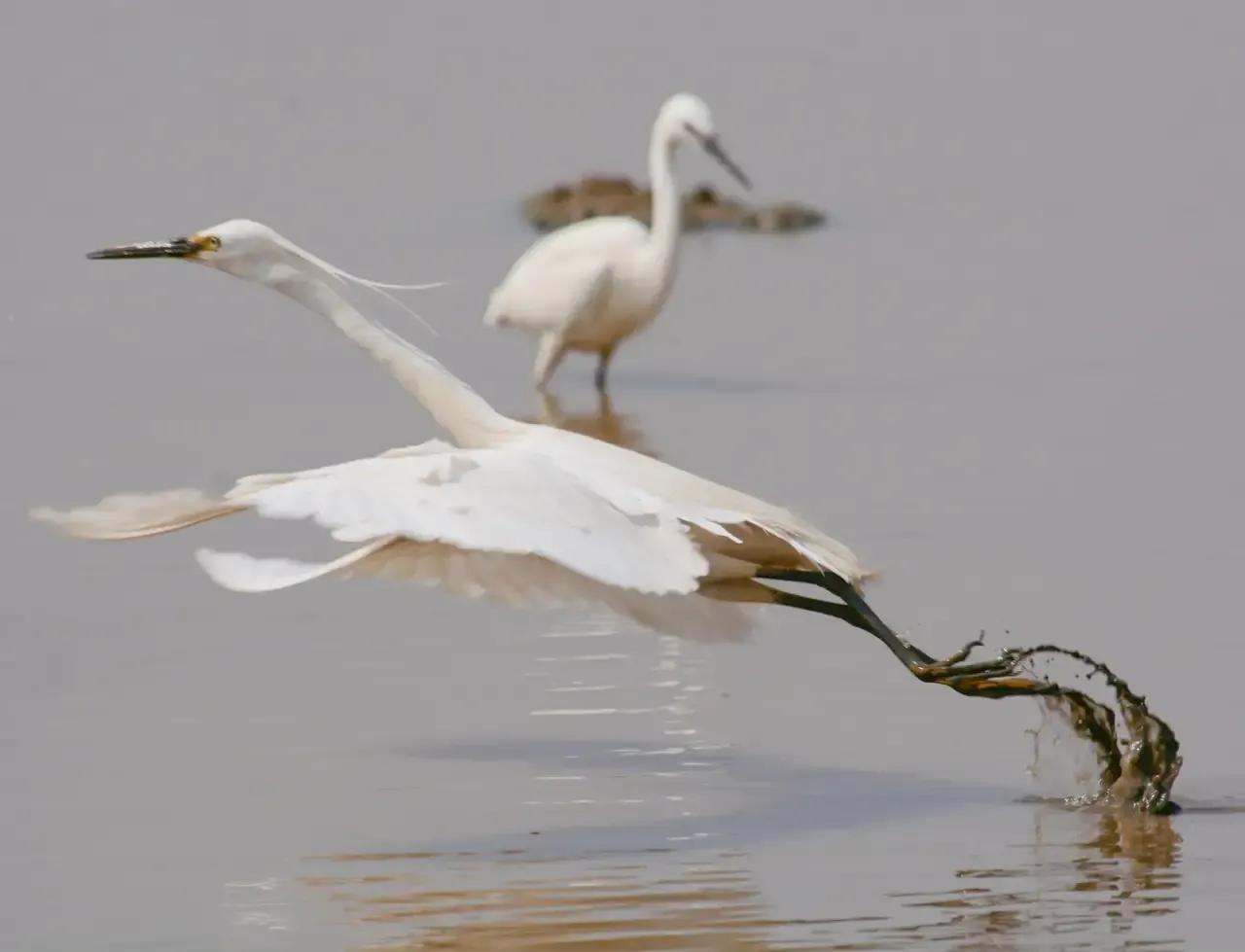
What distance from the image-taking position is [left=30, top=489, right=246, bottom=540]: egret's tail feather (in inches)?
306

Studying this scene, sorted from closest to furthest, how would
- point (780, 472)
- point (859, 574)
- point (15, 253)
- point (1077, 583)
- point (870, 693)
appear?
point (859, 574)
point (870, 693)
point (1077, 583)
point (780, 472)
point (15, 253)

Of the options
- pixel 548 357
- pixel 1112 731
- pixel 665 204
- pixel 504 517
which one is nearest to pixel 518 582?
pixel 504 517

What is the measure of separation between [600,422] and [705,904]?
7.90 m

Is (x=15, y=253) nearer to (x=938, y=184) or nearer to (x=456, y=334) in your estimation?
(x=456, y=334)

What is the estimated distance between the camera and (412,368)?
868 centimetres

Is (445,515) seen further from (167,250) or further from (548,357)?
(548,357)

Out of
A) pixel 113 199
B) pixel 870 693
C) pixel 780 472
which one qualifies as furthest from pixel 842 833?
pixel 113 199

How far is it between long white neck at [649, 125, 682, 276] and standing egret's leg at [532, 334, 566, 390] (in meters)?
0.69

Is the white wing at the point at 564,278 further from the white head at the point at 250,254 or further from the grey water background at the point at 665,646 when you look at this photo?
the white head at the point at 250,254

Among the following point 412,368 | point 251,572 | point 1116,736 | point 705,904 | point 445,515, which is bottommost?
point 705,904

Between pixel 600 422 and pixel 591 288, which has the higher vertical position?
pixel 591 288

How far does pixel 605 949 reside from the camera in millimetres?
6891

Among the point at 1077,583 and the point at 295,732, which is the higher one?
the point at 1077,583

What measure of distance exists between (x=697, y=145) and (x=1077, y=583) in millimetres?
6945
